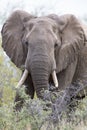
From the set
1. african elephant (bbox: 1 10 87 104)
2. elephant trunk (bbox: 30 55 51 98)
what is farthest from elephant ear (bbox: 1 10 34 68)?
elephant trunk (bbox: 30 55 51 98)

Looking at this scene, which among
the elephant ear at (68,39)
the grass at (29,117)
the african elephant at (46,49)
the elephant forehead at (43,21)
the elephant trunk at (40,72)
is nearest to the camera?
the grass at (29,117)

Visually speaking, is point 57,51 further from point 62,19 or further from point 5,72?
point 5,72

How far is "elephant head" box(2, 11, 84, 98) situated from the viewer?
1199 centimetres

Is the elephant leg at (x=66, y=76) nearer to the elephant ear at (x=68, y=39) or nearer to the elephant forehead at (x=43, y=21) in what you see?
the elephant ear at (x=68, y=39)

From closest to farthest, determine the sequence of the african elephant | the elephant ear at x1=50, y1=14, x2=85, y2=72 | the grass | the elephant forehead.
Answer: the grass < the african elephant < the elephant forehead < the elephant ear at x1=50, y1=14, x2=85, y2=72

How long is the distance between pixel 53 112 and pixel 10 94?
4.96 metres

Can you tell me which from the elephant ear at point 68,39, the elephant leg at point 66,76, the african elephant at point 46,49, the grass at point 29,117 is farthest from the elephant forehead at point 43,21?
the grass at point 29,117

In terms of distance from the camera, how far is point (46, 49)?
12.1 metres

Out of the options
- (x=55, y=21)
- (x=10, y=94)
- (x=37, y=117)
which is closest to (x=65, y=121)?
(x=37, y=117)

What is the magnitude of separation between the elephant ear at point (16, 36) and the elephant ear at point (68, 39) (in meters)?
0.53

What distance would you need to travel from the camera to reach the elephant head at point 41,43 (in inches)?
472

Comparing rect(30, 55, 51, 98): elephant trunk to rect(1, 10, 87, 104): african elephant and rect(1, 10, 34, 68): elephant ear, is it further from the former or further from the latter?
rect(1, 10, 34, 68): elephant ear

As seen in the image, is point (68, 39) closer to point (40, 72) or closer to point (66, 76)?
point (66, 76)

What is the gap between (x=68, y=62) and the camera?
13.1 metres
